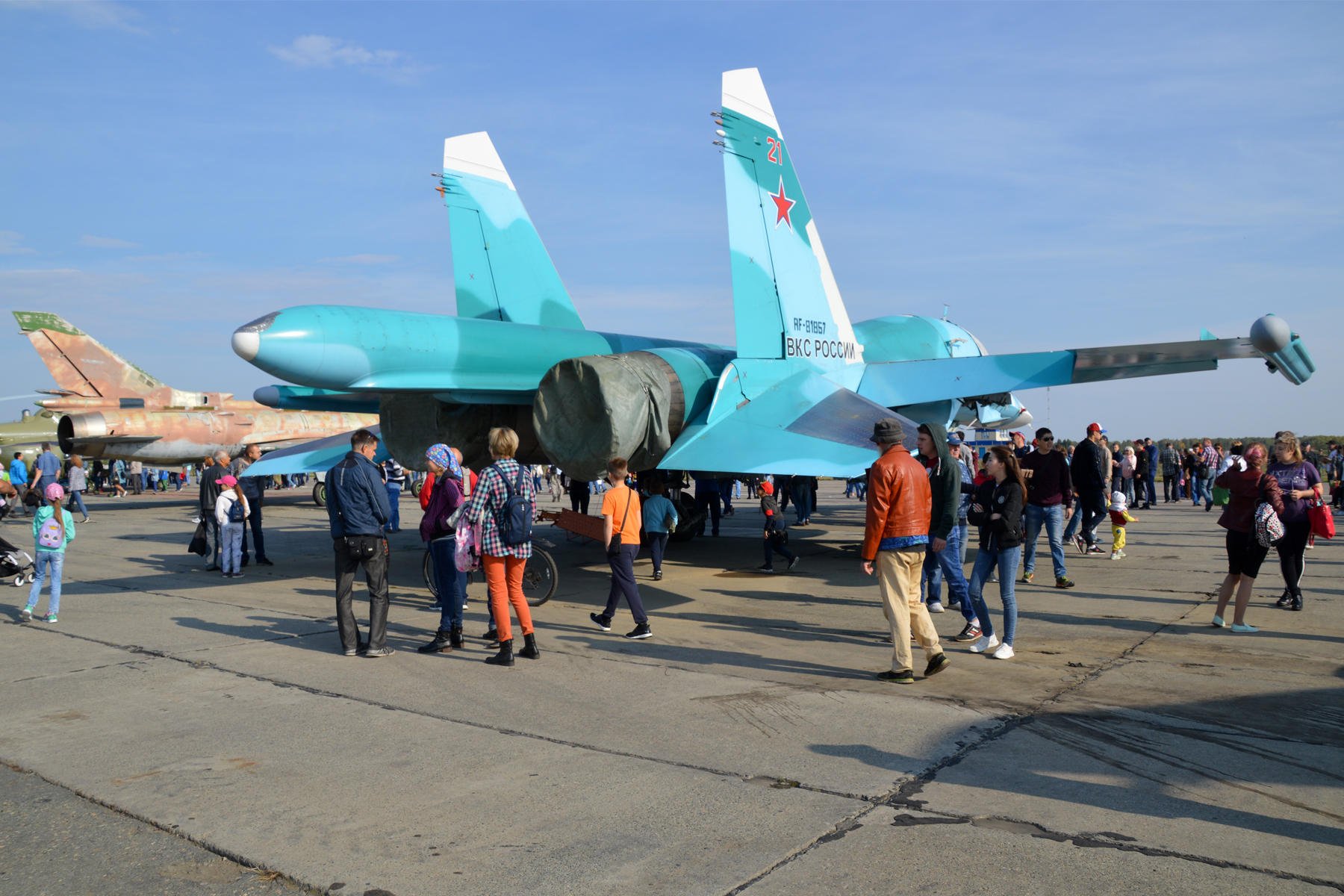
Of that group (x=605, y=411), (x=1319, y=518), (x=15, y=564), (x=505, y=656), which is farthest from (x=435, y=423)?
(x=1319, y=518)

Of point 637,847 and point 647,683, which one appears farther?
point 647,683

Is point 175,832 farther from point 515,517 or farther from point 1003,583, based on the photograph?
point 1003,583

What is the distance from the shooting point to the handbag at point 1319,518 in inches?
307

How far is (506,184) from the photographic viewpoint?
1323cm

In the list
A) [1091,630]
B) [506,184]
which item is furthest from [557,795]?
[506,184]

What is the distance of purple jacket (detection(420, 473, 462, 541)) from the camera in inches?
299

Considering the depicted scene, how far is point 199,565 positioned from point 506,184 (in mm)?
7335

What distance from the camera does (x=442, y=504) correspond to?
25.1ft

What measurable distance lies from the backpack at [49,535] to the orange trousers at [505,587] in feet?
15.9

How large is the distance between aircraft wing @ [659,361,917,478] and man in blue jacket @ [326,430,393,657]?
3.51m

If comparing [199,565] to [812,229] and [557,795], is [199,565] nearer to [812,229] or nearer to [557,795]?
[812,229]

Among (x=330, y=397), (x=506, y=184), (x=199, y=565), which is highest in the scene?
(x=506, y=184)

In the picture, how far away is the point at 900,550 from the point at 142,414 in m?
26.0

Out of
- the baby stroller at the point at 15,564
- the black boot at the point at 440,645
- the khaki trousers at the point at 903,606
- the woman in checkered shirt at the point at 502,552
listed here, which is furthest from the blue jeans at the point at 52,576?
the khaki trousers at the point at 903,606
